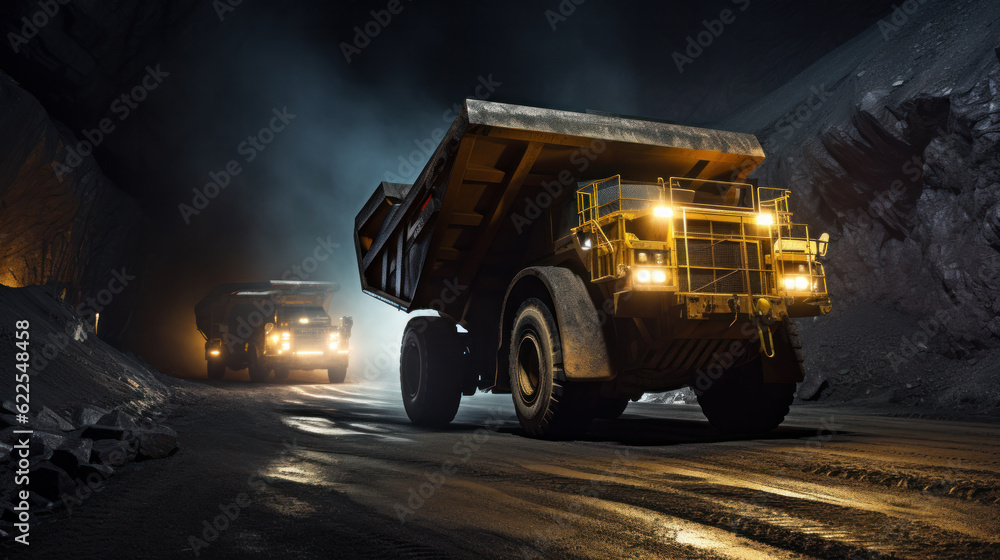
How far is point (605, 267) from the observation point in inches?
212

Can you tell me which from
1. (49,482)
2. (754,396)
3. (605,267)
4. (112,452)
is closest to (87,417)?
(112,452)

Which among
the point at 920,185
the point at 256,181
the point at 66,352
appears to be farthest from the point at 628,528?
the point at 256,181

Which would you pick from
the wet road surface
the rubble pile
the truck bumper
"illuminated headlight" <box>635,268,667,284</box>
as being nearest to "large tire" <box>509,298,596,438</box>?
the wet road surface

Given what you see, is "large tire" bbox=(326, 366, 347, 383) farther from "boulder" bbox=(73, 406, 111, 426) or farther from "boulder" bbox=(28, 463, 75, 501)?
"boulder" bbox=(28, 463, 75, 501)

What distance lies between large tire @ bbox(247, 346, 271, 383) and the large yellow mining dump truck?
15.6 meters

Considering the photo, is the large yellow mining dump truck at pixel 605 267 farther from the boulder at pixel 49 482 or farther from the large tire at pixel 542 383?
the boulder at pixel 49 482

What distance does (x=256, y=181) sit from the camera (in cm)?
2864

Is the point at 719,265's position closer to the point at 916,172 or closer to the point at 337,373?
the point at 916,172

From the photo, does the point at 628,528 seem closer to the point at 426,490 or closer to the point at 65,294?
the point at 426,490

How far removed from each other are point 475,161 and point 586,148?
1.12 meters

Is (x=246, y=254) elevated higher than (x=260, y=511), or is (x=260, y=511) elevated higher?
(x=246, y=254)

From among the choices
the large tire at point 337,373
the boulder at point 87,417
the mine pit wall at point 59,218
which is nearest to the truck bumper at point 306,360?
the large tire at point 337,373

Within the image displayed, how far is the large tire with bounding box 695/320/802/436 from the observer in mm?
5805

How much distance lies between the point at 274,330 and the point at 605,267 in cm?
1761
